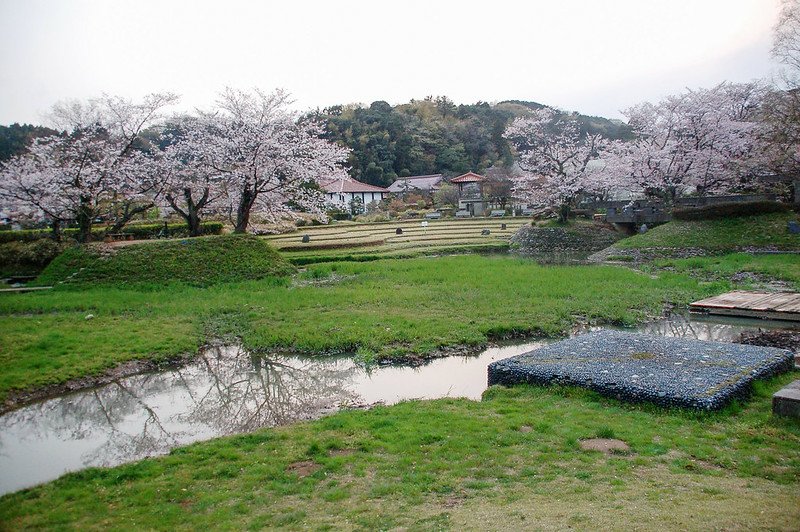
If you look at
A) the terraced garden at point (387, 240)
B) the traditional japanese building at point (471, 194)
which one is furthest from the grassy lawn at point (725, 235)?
the traditional japanese building at point (471, 194)

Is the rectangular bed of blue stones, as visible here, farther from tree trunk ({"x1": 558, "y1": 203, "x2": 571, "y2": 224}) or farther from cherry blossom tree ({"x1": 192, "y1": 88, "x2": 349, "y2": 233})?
tree trunk ({"x1": 558, "y1": 203, "x2": 571, "y2": 224})

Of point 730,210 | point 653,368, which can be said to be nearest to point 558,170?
point 730,210

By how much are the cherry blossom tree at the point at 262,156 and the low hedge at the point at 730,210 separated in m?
18.4

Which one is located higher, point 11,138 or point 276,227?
point 11,138

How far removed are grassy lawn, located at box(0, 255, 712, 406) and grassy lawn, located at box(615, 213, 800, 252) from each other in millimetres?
7708

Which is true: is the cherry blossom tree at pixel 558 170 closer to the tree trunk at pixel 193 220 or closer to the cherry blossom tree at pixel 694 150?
the cherry blossom tree at pixel 694 150

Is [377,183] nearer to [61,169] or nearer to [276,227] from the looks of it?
[276,227]

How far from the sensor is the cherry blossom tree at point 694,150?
30531mm

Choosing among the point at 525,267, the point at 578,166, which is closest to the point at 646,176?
the point at 578,166

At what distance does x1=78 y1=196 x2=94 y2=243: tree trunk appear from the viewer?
2280 centimetres

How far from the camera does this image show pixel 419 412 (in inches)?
300

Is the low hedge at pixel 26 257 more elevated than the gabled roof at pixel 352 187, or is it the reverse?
the gabled roof at pixel 352 187

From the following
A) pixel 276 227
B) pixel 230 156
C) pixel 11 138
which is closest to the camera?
pixel 230 156

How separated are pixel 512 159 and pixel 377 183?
19.9 meters
